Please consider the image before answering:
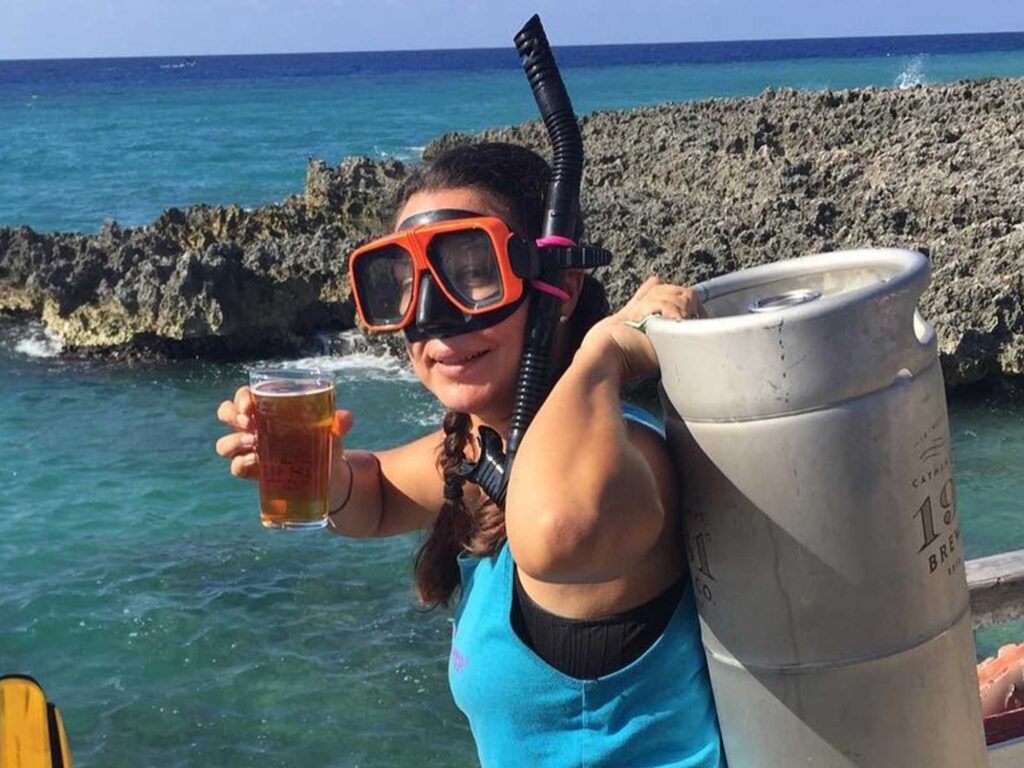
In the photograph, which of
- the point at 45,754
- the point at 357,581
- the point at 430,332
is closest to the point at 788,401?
the point at 430,332

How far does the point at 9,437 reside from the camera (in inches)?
523

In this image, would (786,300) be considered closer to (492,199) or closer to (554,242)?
(554,242)

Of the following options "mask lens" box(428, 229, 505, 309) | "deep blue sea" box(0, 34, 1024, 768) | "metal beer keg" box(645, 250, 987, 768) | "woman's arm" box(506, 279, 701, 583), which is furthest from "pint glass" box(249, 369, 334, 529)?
"deep blue sea" box(0, 34, 1024, 768)

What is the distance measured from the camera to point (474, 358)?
2037 millimetres

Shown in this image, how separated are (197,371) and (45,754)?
496 inches

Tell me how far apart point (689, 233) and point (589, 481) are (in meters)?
12.3

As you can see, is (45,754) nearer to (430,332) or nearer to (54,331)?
(430,332)

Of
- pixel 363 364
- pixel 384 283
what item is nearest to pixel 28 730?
pixel 384 283

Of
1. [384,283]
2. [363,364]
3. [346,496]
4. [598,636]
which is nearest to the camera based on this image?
[598,636]

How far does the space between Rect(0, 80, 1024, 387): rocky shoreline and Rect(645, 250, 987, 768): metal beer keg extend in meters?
10.2

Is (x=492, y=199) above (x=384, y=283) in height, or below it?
above

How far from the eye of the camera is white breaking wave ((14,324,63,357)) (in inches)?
625

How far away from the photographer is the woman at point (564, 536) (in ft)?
5.54

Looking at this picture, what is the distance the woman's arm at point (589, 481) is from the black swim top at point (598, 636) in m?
0.09
